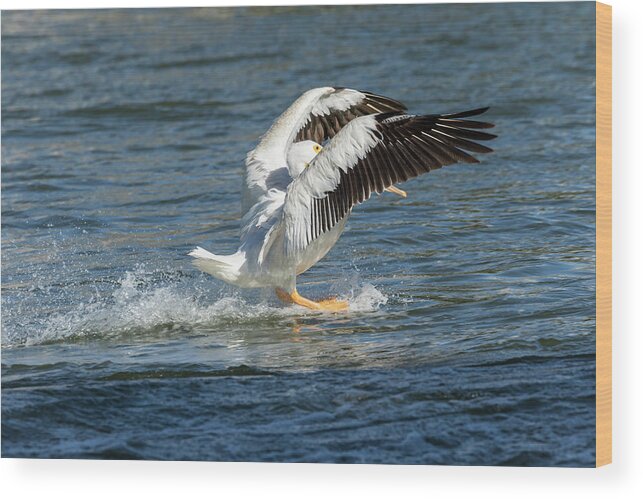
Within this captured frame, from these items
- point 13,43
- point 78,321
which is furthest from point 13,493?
point 13,43

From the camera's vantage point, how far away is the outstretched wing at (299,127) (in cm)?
671

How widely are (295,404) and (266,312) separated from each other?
1.26 metres

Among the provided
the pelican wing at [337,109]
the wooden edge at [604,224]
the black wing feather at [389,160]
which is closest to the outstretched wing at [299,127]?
the pelican wing at [337,109]

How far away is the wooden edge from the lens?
522cm

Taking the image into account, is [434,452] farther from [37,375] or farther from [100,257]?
[100,257]

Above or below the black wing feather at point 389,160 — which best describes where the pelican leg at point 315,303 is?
below

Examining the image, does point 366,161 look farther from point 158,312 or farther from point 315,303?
point 158,312

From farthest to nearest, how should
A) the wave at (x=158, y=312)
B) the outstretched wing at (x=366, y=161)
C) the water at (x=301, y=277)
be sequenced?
the wave at (x=158, y=312)
the outstretched wing at (x=366, y=161)
the water at (x=301, y=277)

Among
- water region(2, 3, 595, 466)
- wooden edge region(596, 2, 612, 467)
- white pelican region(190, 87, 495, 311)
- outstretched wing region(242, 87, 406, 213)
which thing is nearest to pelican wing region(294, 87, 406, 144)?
outstretched wing region(242, 87, 406, 213)

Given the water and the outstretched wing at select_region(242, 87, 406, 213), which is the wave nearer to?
the water

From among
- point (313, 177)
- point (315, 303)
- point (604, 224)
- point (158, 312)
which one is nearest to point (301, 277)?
point (315, 303)

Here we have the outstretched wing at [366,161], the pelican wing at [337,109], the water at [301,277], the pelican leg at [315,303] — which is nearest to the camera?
the water at [301,277]

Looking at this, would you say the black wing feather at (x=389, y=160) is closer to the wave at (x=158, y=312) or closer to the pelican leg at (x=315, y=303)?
the pelican leg at (x=315, y=303)

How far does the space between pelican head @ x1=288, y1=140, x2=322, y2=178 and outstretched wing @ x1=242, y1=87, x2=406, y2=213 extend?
46mm
